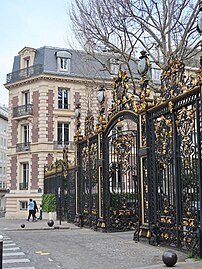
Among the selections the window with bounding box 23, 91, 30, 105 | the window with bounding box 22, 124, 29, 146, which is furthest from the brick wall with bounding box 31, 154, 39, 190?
the window with bounding box 23, 91, 30, 105

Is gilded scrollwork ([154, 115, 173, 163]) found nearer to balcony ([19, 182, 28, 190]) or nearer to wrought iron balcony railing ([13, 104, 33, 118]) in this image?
wrought iron balcony railing ([13, 104, 33, 118])

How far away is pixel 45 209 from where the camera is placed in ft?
93.4

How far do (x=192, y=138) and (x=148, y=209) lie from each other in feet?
8.99

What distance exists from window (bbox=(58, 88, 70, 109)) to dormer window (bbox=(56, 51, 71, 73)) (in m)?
1.88

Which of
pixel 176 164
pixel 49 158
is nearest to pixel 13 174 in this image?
pixel 49 158

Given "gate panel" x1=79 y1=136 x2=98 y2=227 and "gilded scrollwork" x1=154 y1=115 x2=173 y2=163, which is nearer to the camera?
"gilded scrollwork" x1=154 y1=115 x2=173 y2=163

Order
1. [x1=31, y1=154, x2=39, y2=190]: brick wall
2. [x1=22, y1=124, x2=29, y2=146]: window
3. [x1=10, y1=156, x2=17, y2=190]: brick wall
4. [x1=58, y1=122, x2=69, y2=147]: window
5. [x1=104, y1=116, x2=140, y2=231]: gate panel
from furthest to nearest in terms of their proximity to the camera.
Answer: [x1=22, y1=124, x2=29, y2=146]: window, [x1=10, y1=156, x2=17, y2=190]: brick wall, [x1=58, y1=122, x2=69, y2=147]: window, [x1=31, y1=154, x2=39, y2=190]: brick wall, [x1=104, y1=116, x2=140, y2=231]: gate panel

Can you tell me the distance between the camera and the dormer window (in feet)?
126

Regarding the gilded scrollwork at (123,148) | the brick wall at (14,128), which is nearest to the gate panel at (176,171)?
the gilded scrollwork at (123,148)

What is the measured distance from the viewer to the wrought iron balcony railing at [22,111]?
37.3 metres

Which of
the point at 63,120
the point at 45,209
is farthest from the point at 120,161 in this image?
the point at 63,120

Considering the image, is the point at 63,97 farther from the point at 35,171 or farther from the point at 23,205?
the point at 23,205

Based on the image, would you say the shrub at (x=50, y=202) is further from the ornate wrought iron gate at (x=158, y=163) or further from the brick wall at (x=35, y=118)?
the ornate wrought iron gate at (x=158, y=163)

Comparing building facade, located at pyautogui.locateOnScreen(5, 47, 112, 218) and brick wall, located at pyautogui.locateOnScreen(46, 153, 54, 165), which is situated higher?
building facade, located at pyautogui.locateOnScreen(5, 47, 112, 218)
